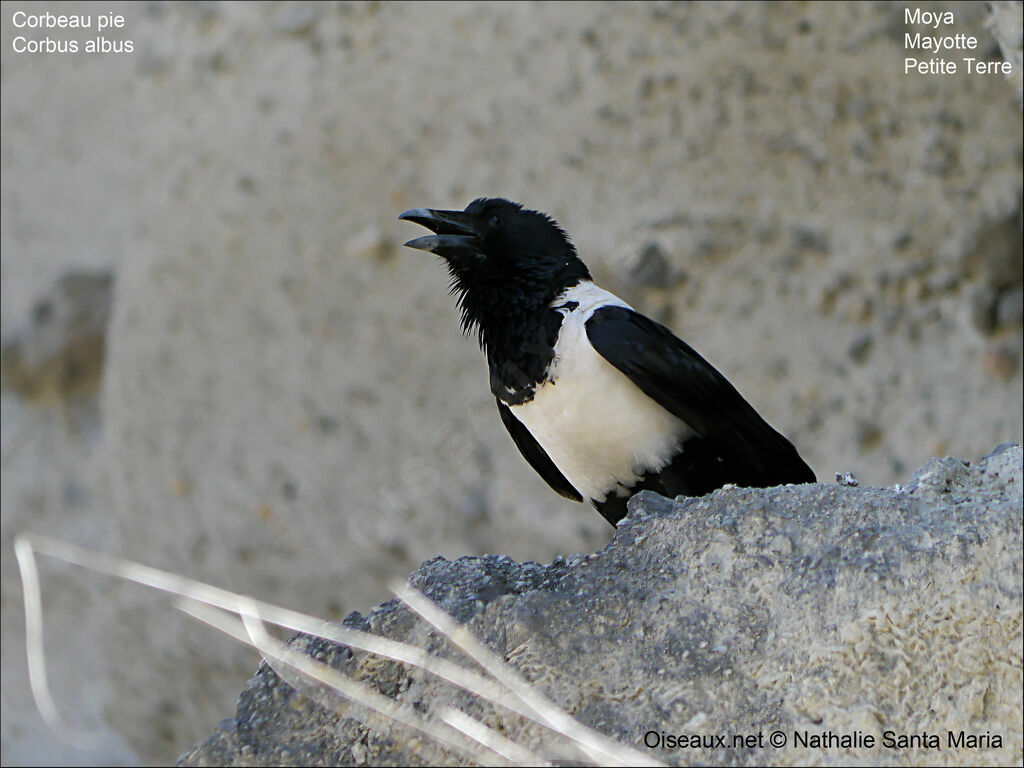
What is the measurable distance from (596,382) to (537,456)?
1.62 ft

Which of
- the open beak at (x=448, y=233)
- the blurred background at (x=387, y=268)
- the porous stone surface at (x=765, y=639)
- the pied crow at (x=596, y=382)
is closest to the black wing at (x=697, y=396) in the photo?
the pied crow at (x=596, y=382)

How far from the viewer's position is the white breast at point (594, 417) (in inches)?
96.3

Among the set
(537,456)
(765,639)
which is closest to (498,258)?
(537,456)

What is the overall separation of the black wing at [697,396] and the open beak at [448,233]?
1.20 feet

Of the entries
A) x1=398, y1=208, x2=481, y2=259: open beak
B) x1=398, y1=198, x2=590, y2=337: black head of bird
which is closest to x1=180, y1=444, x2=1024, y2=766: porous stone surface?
x1=398, y1=198, x2=590, y2=337: black head of bird

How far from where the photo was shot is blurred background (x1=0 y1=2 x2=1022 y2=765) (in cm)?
413

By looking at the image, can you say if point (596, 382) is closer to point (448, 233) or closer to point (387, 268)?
point (448, 233)

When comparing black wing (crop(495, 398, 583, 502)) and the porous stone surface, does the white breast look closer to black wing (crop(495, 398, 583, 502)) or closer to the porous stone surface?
black wing (crop(495, 398, 583, 502))

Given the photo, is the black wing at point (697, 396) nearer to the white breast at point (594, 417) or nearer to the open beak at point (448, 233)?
the white breast at point (594, 417)

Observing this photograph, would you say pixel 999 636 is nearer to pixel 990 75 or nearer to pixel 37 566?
pixel 990 75

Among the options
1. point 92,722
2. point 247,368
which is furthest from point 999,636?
point 92,722

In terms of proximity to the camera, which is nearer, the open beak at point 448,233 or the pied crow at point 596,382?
the pied crow at point 596,382

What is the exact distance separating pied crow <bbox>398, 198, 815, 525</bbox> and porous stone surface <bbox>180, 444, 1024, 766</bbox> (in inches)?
32.7

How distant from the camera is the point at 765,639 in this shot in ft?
4.77
